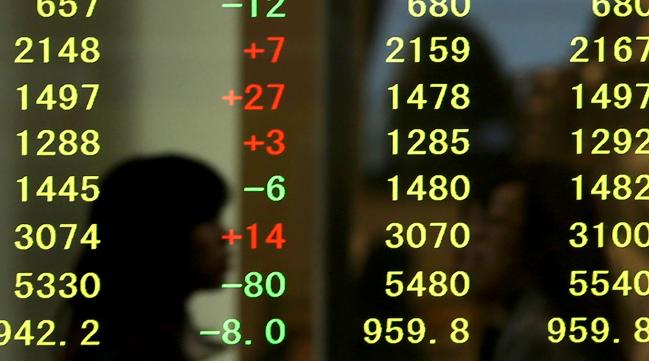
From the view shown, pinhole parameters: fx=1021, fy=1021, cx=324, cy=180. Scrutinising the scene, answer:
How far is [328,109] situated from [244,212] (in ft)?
0.60

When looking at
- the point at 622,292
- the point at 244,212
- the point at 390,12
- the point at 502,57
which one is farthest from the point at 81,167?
the point at 622,292

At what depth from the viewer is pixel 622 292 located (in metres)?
1.41

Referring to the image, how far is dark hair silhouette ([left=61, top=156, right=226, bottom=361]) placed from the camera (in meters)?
1.40

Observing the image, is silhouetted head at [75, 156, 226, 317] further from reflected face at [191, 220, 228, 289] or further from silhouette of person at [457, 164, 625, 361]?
silhouette of person at [457, 164, 625, 361]

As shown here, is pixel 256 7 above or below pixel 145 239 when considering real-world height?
above

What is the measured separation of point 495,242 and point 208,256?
0.40 meters

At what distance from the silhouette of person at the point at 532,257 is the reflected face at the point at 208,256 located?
331 millimetres

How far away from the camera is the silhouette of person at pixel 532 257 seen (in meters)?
1.41

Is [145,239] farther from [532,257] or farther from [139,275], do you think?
[532,257]

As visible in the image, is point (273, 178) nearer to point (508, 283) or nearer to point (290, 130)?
point (290, 130)

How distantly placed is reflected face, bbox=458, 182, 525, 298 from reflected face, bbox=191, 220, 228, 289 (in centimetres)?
33

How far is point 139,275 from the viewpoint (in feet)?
4.61

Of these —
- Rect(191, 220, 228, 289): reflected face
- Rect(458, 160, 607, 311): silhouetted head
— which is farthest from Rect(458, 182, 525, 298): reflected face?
Rect(191, 220, 228, 289): reflected face

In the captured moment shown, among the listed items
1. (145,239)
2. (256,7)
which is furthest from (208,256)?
(256,7)
